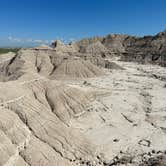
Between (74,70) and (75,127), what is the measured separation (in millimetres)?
34555

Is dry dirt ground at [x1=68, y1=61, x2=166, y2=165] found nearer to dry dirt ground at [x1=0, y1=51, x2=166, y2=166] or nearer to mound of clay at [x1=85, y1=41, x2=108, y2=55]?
dry dirt ground at [x1=0, y1=51, x2=166, y2=166]

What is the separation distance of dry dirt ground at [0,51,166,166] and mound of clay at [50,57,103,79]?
2095cm

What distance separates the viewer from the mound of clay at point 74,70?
63.2 m

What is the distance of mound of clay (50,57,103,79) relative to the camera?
63188 mm

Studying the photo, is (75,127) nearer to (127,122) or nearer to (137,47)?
(127,122)

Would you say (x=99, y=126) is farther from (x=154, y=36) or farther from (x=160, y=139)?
(x=154, y=36)

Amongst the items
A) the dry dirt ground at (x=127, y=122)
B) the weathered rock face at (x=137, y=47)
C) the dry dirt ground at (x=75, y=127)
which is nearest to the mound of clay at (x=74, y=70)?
the dry dirt ground at (x=127, y=122)

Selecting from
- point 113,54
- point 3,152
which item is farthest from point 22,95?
point 113,54

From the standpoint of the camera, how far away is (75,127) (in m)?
30.6

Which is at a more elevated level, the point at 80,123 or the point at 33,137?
the point at 33,137

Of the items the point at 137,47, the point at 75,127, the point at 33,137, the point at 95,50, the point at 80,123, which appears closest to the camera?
the point at 33,137

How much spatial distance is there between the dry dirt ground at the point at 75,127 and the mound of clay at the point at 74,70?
2095cm

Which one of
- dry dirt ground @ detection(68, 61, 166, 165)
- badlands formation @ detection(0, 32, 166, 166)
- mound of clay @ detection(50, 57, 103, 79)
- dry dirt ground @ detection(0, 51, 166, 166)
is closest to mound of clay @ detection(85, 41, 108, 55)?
mound of clay @ detection(50, 57, 103, 79)

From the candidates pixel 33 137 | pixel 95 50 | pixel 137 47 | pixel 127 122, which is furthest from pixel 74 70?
pixel 137 47
